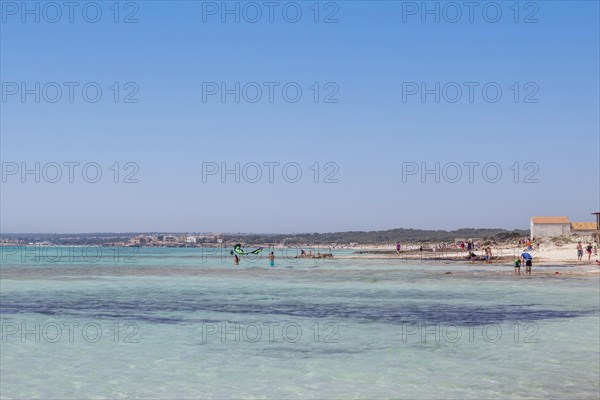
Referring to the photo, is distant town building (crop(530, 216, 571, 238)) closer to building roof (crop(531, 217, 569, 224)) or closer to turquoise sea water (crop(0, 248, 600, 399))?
building roof (crop(531, 217, 569, 224))

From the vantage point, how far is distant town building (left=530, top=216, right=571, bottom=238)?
136250 millimetres

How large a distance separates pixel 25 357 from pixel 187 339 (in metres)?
5.21

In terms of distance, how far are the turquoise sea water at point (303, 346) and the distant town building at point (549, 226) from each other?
105449 mm

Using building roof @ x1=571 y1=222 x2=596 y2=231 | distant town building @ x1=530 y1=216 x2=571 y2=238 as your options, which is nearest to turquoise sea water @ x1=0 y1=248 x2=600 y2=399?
building roof @ x1=571 y1=222 x2=596 y2=231

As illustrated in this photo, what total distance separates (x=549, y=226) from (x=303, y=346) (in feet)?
420

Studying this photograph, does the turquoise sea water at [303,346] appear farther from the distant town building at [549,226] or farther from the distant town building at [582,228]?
the distant town building at [549,226]

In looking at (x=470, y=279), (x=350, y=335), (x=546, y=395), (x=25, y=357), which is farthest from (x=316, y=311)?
→ (x=470, y=279)

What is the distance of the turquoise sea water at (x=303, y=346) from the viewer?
15.6m

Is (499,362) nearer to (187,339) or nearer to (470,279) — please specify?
(187,339)

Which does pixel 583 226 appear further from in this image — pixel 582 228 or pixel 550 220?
pixel 550 220

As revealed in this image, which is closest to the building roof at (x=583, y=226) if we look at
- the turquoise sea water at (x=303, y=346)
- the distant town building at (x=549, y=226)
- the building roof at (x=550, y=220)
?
the distant town building at (x=549, y=226)

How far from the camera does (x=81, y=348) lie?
68.2ft

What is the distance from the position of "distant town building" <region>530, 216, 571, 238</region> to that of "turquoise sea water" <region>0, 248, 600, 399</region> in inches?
4152

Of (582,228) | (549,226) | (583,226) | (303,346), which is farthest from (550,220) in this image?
(303,346)
